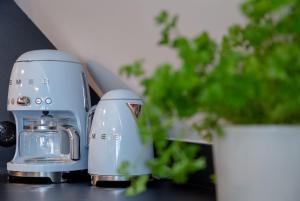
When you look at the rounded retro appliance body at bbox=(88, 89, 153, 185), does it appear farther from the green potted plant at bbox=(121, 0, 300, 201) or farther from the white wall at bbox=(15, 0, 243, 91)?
the green potted plant at bbox=(121, 0, 300, 201)

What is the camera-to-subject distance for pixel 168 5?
1005 millimetres

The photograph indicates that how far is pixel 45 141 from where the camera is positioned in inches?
54.4

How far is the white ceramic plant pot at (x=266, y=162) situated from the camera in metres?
0.54

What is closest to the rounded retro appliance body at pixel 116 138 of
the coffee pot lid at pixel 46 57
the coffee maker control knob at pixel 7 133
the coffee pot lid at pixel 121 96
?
the coffee pot lid at pixel 121 96

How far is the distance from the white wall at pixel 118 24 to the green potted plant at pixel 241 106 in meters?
0.29

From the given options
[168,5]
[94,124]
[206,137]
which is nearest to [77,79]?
[94,124]

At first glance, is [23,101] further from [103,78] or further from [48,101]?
[103,78]

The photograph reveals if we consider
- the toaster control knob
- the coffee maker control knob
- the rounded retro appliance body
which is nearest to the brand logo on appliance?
the rounded retro appliance body

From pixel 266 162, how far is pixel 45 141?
0.96 metres

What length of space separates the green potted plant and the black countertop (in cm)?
49

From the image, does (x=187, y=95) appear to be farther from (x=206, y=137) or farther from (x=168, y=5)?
(x=168, y=5)

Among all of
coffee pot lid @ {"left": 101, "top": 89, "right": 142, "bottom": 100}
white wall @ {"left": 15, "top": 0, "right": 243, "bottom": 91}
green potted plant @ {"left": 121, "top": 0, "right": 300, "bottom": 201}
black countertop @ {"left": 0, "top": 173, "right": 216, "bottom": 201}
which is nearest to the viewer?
green potted plant @ {"left": 121, "top": 0, "right": 300, "bottom": 201}

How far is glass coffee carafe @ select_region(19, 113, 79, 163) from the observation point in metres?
1.33

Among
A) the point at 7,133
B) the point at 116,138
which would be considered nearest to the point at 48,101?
the point at 116,138
